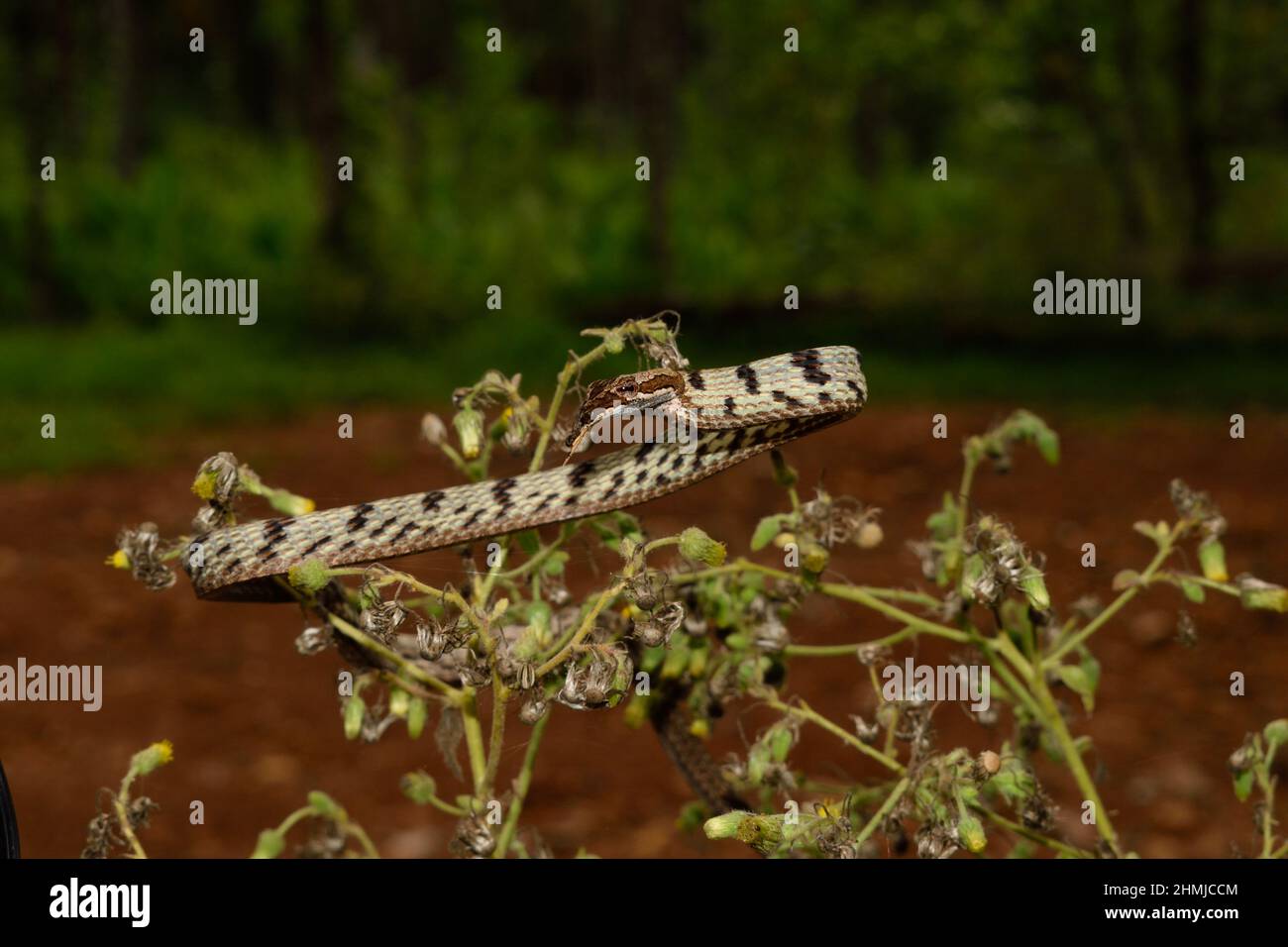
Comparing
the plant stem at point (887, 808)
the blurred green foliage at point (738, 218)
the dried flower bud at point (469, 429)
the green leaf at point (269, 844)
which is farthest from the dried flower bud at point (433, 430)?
the blurred green foliage at point (738, 218)

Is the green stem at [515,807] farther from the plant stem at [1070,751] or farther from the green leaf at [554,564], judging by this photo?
the plant stem at [1070,751]

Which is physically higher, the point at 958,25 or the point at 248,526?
the point at 958,25

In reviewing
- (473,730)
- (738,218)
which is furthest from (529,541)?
(738,218)

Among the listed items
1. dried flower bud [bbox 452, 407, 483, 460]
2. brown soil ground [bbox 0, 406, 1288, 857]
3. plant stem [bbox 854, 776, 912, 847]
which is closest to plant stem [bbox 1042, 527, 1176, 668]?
plant stem [bbox 854, 776, 912, 847]

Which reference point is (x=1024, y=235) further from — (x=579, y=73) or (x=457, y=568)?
(x=579, y=73)

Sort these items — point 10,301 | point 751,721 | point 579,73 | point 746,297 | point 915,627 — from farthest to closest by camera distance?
point 579,73
point 10,301
point 746,297
point 751,721
point 915,627

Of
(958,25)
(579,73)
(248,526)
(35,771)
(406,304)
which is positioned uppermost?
(579,73)

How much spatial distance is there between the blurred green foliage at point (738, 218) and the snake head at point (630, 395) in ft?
28.8

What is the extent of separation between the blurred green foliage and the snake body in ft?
28.3

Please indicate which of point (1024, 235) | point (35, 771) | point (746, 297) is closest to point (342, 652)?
point (35, 771)

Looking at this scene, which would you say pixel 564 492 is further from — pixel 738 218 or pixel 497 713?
pixel 738 218

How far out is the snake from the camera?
49.9 inches

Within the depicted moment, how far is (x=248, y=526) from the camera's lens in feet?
4.26

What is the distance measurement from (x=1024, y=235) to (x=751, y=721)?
9.34m
